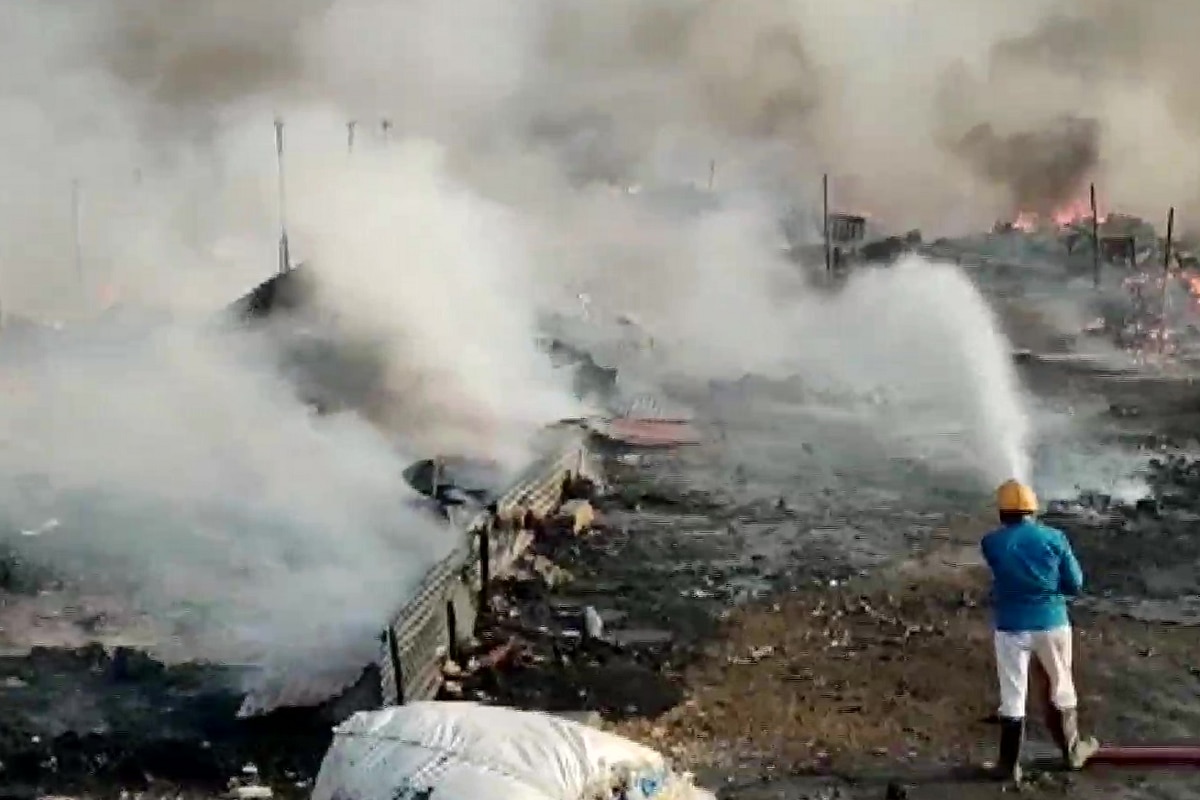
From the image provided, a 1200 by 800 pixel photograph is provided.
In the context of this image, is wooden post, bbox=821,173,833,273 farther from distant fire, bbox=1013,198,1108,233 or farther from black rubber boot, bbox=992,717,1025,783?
black rubber boot, bbox=992,717,1025,783

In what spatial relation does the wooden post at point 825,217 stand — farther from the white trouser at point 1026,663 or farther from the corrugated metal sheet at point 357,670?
the white trouser at point 1026,663

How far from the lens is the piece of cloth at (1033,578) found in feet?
19.4

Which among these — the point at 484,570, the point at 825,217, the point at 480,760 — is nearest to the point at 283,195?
the point at 825,217

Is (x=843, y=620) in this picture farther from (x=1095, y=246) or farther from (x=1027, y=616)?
(x=1095, y=246)

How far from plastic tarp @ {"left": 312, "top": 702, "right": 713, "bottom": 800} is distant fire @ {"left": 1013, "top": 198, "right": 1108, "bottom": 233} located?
34.1m

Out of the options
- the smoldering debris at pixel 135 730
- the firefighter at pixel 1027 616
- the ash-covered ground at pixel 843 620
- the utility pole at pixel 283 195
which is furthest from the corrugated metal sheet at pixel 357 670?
the utility pole at pixel 283 195

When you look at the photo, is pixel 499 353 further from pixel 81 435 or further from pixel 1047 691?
pixel 1047 691

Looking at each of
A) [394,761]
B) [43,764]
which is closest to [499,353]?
[43,764]

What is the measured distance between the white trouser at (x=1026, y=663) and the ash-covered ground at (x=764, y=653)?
363mm

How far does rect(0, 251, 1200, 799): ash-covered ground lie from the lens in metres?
6.35

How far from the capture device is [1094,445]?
51.3ft

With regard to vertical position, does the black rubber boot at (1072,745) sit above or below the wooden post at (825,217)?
below

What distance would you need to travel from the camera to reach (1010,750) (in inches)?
239

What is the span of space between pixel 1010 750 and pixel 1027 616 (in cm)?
60
